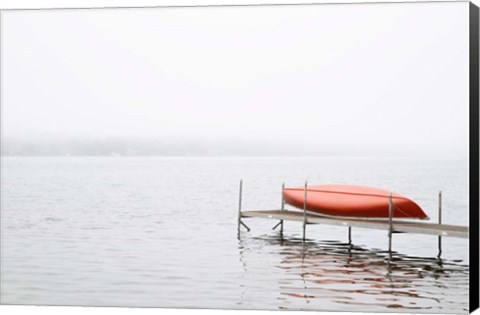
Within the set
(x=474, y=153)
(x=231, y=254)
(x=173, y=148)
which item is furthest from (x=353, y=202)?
(x=474, y=153)

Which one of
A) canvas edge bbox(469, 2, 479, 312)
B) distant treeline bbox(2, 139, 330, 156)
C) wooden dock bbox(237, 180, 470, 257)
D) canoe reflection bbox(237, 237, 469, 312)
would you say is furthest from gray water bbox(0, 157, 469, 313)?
canvas edge bbox(469, 2, 479, 312)

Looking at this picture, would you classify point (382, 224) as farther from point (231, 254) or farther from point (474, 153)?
point (474, 153)

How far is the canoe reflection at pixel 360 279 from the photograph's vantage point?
8617mm

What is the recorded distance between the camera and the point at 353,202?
12500 millimetres

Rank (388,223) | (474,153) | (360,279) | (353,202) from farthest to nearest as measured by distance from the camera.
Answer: (353,202) < (388,223) < (360,279) < (474,153)

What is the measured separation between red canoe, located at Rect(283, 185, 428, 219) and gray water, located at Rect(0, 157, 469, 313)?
0.86ft

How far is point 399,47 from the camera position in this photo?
960 centimetres

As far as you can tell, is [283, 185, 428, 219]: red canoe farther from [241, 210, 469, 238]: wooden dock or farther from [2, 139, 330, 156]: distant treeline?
[2, 139, 330, 156]: distant treeline

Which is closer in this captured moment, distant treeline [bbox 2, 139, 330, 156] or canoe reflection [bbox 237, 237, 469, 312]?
canoe reflection [bbox 237, 237, 469, 312]

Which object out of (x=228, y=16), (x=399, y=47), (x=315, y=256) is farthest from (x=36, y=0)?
(x=315, y=256)

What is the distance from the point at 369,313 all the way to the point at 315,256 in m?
3.96

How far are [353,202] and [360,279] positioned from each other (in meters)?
2.45

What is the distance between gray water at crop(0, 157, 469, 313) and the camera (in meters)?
8.83

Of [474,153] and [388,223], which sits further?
[388,223]
